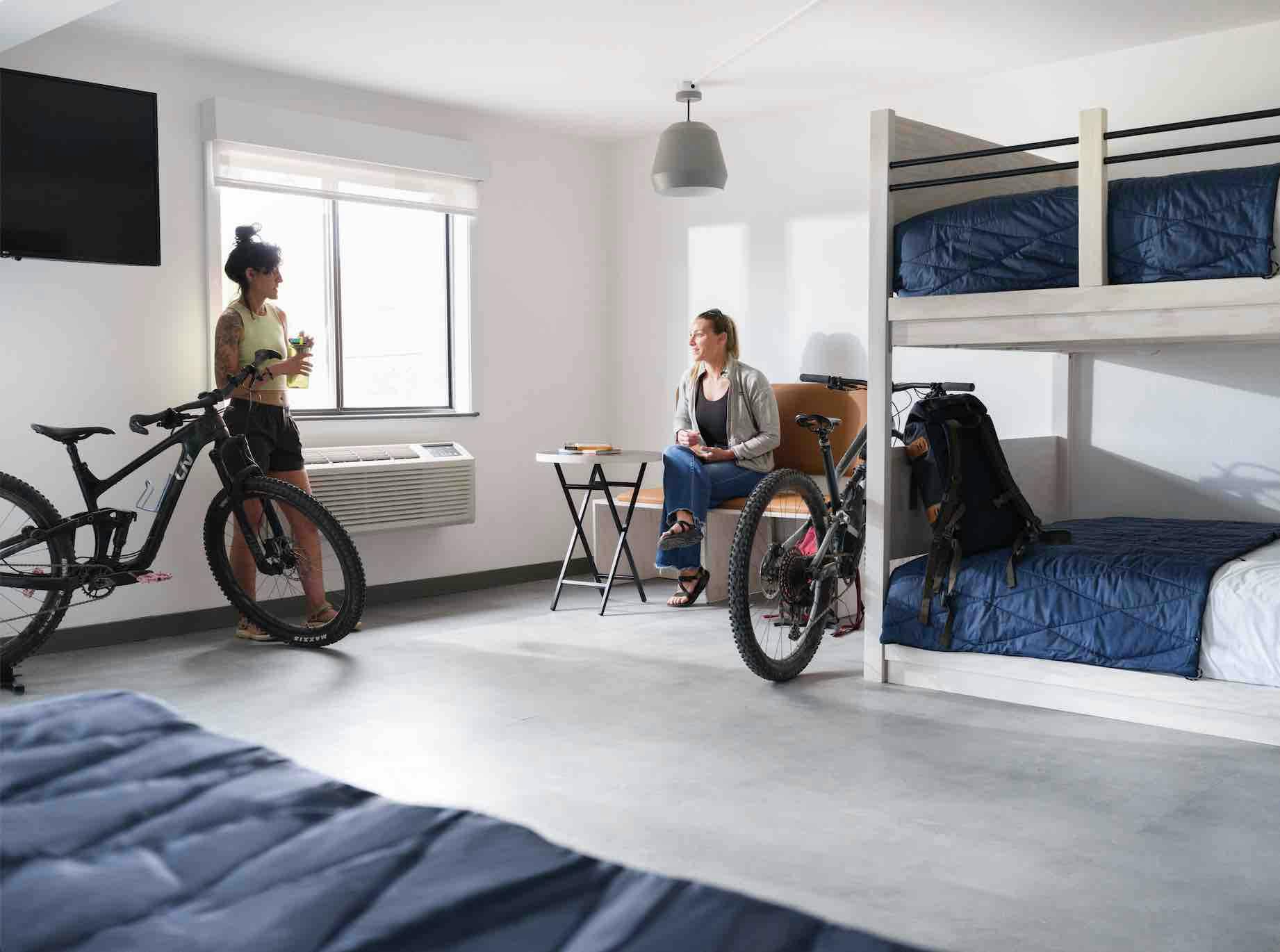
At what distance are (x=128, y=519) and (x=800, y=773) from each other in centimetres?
239

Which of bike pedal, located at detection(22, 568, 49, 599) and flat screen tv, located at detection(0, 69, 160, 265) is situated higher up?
flat screen tv, located at detection(0, 69, 160, 265)

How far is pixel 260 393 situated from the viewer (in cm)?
447

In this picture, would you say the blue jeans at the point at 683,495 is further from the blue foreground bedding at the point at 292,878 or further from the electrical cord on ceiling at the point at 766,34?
the blue foreground bedding at the point at 292,878

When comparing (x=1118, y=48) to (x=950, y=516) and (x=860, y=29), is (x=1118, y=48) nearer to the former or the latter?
(x=860, y=29)

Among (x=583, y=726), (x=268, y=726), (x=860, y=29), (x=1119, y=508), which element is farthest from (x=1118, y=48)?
(x=268, y=726)

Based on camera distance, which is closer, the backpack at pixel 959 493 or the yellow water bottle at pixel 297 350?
the backpack at pixel 959 493

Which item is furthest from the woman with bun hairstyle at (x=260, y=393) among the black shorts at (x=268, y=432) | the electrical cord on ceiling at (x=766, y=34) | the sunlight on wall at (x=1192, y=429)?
the sunlight on wall at (x=1192, y=429)

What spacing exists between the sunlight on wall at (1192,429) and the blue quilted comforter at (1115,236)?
148cm

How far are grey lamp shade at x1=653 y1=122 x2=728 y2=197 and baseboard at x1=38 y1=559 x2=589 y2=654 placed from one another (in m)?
2.07

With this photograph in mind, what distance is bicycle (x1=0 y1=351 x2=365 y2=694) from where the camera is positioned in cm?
382

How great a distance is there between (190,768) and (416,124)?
4.67 meters

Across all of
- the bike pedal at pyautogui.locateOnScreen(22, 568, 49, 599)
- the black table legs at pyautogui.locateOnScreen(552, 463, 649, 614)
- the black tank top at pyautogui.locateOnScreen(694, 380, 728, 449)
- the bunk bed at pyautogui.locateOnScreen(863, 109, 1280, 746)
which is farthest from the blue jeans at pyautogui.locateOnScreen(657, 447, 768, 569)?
the bike pedal at pyautogui.locateOnScreen(22, 568, 49, 599)

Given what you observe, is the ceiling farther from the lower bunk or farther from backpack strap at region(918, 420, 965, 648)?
the lower bunk

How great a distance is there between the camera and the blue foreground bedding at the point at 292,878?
942mm
